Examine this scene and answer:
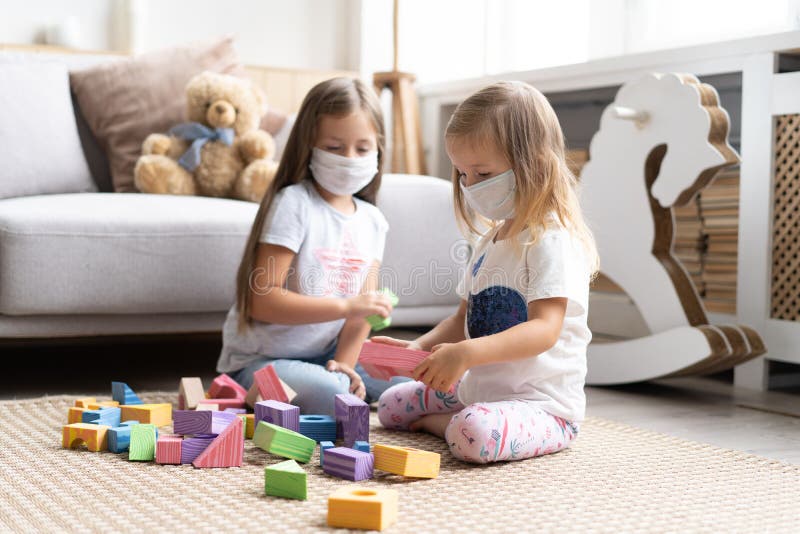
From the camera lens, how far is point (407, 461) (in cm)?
110

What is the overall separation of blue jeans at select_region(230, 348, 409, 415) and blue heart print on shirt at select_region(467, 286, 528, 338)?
10.2 inches

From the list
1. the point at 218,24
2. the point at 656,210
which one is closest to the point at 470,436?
the point at 656,210

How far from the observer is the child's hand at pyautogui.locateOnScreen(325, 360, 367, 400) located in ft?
5.02

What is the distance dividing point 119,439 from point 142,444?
0.05 m

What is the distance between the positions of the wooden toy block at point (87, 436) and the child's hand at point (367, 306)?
0.41 m

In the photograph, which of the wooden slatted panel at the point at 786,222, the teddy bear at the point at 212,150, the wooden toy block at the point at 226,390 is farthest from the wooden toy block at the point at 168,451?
the wooden slatted panel at the point at 786,222

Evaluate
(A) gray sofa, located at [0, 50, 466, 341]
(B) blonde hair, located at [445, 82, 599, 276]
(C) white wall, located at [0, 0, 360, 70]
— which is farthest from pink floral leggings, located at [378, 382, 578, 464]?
(C) white wall, located at [0, 0, 360, 70]

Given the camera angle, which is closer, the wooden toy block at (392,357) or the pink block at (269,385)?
the wooden toy block at (392,357)

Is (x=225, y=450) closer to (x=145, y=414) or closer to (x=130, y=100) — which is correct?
(x=145, y=414)

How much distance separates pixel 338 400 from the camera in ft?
4.27

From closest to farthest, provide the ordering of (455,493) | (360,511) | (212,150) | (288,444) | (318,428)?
(360,511) < (455,493) < (288,444) < (318,428) < (212,150)

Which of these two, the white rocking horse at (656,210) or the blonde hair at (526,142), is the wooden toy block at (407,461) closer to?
the blonde hair at (526,142)

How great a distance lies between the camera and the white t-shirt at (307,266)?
1.55 m

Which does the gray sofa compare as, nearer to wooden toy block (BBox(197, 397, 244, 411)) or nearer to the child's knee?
wooden toy block (BBox(197, 397, 244, 411))
